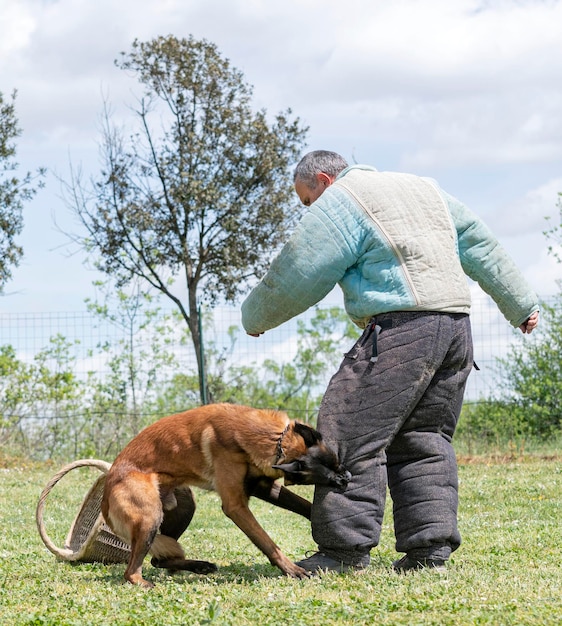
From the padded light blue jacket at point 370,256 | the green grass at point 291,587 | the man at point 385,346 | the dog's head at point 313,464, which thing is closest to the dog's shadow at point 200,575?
the green grass at point 291,587

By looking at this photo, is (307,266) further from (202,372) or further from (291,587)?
(202,372)

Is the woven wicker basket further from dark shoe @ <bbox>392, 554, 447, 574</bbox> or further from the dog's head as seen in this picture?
dark shoe @ <bbox>392, 554, 447, 574</bbox>

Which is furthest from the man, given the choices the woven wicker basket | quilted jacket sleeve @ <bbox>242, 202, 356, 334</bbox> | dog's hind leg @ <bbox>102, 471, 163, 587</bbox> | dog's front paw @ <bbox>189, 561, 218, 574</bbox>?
the woven wicker basket

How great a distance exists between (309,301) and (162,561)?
1851mm

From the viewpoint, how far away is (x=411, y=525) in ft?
16.2

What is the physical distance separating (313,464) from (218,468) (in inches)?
20.9

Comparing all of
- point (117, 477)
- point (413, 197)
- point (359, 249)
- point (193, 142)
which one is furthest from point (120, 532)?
point (193, 142)

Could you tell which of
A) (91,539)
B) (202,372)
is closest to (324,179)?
(91,539)

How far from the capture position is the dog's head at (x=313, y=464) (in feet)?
15.4

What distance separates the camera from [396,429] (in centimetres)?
480

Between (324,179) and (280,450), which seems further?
(324,179)

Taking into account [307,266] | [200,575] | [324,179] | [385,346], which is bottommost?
[200,575]

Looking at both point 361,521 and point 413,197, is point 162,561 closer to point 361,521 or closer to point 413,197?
point 361,521

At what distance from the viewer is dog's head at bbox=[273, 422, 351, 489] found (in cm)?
471
